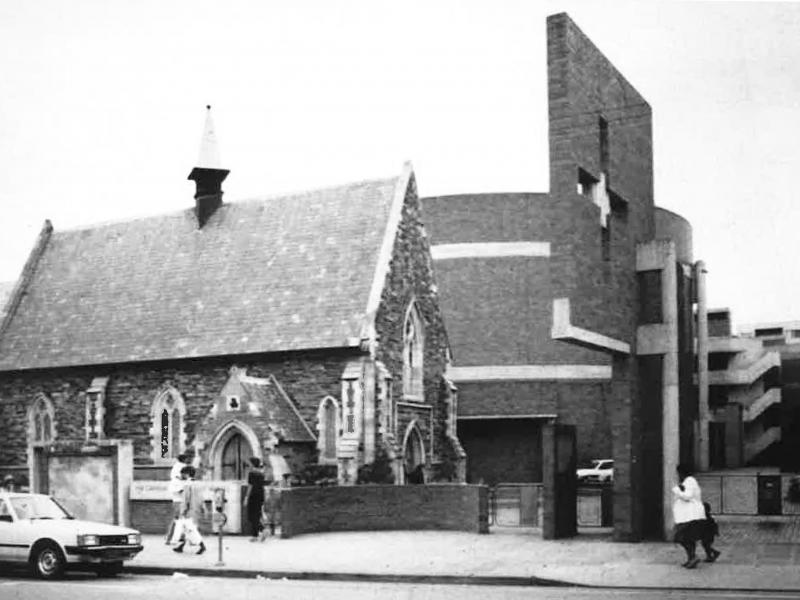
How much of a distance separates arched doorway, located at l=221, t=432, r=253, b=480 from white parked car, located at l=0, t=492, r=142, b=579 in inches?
441

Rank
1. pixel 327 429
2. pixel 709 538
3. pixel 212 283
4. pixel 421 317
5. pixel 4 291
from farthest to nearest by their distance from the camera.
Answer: pixel 4 291 → pixel 212 283 → pixel 421 317 → pixel 327 429 → pixel 709 538

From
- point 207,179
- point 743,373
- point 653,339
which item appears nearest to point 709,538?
point 653,339

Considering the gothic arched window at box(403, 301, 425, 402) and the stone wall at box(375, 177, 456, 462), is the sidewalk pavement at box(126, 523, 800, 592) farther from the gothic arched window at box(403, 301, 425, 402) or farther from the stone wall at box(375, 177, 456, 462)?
the gothic arched window at box(403, 301, 425, 402)

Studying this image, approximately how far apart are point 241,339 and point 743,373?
151ft

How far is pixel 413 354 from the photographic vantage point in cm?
3669

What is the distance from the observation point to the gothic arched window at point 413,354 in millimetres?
35938

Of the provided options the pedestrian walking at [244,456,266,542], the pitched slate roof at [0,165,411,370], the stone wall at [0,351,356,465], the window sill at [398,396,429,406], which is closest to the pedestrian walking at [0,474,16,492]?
the stone wall at [0,351,356,465]

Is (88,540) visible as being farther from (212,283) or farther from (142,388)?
(212,283)

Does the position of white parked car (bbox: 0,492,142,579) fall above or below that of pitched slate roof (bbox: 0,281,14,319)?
below

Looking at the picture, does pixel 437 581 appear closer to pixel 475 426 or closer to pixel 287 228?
pixel 287 228

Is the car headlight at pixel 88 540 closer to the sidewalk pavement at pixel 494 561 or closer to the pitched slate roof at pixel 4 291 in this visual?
the sidewalk pavement at pixel 494 561

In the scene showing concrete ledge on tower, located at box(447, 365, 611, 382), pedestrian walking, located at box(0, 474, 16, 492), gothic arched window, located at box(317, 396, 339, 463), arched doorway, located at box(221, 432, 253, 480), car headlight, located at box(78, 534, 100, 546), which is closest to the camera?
car headlight, located at box(78, 534, 100, 546)

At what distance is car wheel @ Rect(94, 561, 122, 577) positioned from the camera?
66.0ft

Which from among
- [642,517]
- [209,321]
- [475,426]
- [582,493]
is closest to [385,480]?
[209,321]
